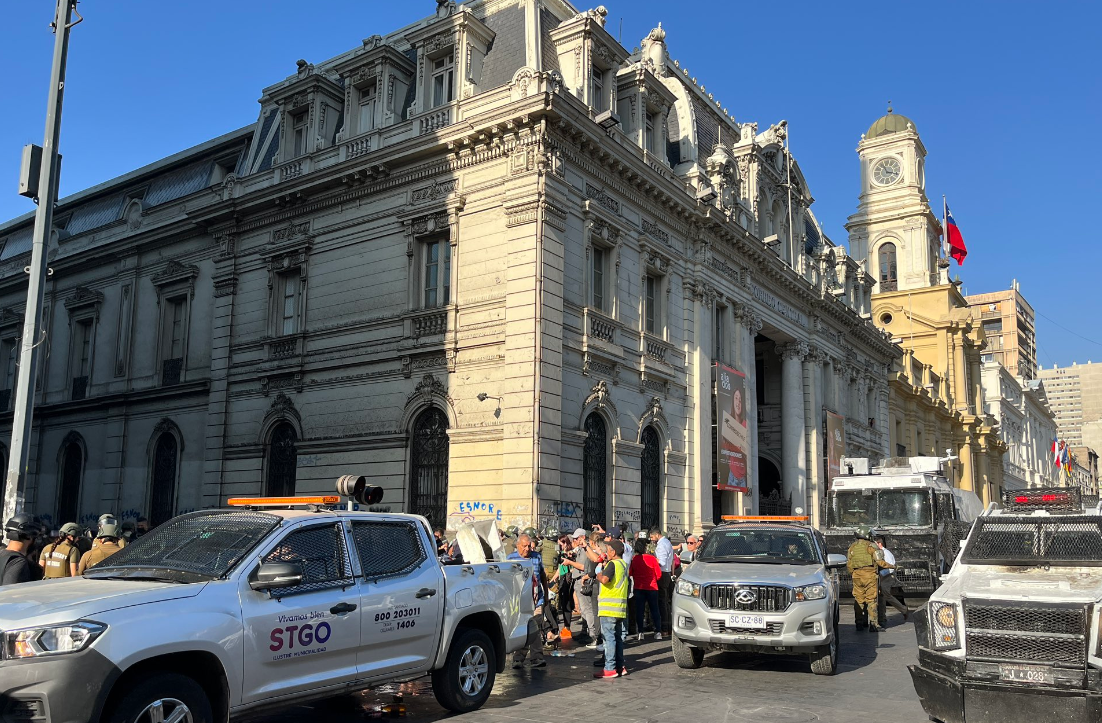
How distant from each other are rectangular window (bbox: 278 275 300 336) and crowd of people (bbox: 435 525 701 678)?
10721 mm

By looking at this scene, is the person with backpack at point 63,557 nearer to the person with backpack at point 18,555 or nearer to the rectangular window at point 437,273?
the person with backpack at point 18,555

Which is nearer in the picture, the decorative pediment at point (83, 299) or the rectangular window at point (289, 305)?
the rectangular window at point (289, 305)

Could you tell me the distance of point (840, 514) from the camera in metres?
22.8

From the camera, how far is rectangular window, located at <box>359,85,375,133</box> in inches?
992

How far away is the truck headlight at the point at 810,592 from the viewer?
11.3 metres

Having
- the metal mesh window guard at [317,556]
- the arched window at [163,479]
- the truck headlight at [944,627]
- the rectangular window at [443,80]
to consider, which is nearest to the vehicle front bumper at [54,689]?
the metal mesh window guard at [317,556]

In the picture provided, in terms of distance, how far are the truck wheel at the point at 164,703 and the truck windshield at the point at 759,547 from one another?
318 inches

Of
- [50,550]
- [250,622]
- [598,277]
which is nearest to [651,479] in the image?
[598,277]

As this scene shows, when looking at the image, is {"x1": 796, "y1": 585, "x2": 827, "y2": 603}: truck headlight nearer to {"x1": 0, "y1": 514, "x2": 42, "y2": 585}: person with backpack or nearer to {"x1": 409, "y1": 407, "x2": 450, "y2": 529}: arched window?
{"x1": 0, "y1": 514, "x2": 42, "y2": 585}: person with backpack

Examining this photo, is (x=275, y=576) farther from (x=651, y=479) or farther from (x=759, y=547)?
(x=651, y=479)

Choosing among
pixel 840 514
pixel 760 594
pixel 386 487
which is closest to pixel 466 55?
pixel 386 487

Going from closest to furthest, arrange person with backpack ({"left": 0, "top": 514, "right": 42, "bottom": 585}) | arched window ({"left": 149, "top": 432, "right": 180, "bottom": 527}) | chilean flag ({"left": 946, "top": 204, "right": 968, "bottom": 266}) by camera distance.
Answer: person with backpack ({"left": 0, "top": 514, "right": 42, "bottom": 585}) → arched window ({"left": 149, "top": 432, "right": 180, "bottom": 527}) → chilean flag ({"left": 946, "top": 204, "right": 968, "bottom": 266})

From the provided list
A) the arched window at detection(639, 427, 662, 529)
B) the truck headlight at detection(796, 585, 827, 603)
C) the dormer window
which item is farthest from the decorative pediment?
the truck headlight at detection(796, 585, 827, 603)

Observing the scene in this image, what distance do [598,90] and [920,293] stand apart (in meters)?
45.6
